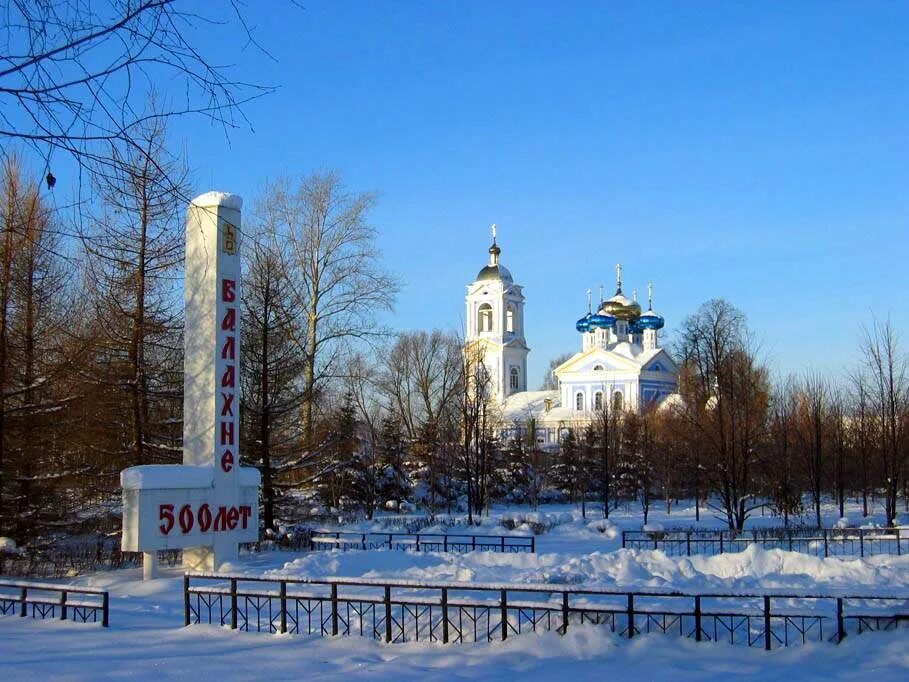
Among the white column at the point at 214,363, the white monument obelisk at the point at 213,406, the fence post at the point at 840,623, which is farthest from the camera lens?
the white column at the point at 214,363

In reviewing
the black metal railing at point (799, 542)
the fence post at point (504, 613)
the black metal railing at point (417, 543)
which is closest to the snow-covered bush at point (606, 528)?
the black metal railing at point (799, 542)

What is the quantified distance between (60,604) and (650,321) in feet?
231

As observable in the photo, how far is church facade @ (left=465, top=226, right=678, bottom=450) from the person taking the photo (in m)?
74.7

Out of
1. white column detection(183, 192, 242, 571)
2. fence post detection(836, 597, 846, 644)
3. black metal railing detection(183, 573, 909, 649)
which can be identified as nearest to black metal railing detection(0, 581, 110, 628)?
black metal railing detection(183, 573, 909, 649)

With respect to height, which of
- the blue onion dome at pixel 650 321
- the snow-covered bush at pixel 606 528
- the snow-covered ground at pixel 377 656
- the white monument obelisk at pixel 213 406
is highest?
the blue onion dome at pixel 650 321

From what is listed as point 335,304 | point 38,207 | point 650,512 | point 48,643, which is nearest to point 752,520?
point 650,512

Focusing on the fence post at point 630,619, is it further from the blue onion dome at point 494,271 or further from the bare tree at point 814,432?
the blue onion dome at point 494,271

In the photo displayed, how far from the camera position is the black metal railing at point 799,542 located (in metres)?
22.6

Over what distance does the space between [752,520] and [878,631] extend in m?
28.5

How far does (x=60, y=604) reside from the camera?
11.5 metres

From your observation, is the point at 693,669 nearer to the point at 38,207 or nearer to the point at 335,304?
the point at 38,207

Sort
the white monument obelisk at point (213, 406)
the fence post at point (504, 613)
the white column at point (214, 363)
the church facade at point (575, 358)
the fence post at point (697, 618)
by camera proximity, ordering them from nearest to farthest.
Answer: the fence post at point (697, 618), the fence post at point (504, 613), the white monument obelisk at point (213, 406), the white column at point (214, 363), the church facade at point (575, 358)

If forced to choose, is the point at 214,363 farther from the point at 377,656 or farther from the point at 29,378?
the point at 377,656

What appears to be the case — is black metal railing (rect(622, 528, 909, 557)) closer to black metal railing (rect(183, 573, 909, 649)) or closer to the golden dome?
black metal railing (rect(183, 573, 909, 649))
